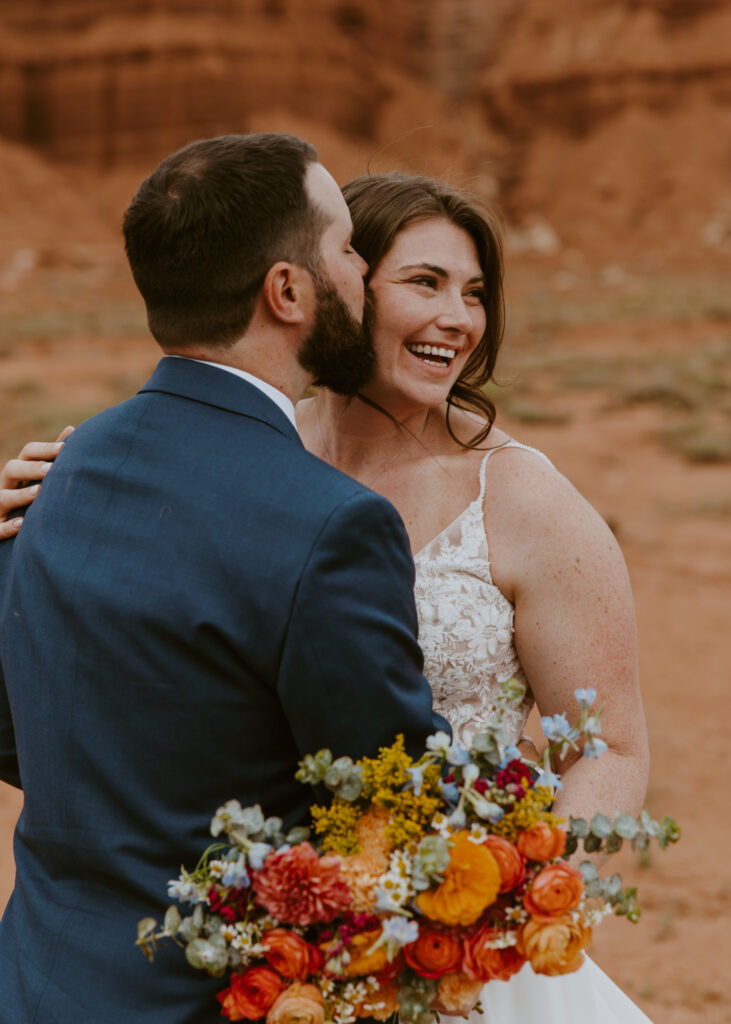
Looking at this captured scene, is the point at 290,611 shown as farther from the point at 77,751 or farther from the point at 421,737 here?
the point at 77,751

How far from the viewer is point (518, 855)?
164cm

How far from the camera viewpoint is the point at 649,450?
1317 centimetres

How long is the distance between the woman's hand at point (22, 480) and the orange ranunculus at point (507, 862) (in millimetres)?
1058

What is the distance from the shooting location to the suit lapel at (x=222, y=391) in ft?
6.17

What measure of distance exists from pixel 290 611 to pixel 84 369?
18017mm

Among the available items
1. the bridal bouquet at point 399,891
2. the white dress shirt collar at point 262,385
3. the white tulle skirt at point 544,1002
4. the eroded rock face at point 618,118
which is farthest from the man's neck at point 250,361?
the eroded rock face at point 618,118

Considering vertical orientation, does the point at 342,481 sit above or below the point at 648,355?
above

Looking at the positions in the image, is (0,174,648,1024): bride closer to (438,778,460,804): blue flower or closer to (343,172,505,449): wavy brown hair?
(343,172,505,449): wavy brown hair

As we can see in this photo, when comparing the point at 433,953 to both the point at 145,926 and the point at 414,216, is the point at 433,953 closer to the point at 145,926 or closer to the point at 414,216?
the point at 145,926

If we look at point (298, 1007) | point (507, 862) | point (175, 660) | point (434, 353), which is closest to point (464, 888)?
point (507, 862)

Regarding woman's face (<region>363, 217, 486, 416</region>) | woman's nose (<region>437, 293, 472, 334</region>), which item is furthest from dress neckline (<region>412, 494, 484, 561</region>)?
woman's nose (<region>437, 293, 472, 334</region>)

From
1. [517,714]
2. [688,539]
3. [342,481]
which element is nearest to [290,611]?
[342,481]

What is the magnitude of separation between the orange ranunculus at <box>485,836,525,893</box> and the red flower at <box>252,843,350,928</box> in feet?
0.73

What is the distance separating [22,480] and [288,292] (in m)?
0.69
